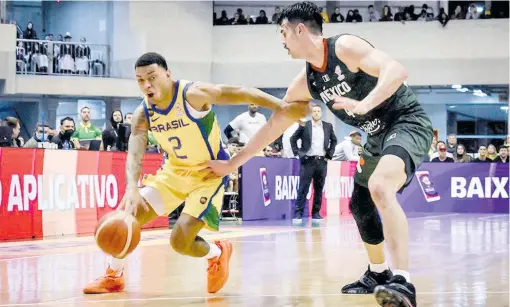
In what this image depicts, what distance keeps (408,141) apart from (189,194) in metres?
2.03

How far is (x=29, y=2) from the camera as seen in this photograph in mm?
33875

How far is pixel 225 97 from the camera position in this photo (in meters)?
6.21

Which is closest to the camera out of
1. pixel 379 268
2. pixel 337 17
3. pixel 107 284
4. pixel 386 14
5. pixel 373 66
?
pixel 373 66

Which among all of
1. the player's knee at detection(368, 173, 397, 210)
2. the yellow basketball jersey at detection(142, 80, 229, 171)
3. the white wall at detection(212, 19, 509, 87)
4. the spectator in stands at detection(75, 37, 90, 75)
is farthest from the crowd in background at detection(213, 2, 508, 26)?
the player's knee at detection(368, 173, 397, 210)

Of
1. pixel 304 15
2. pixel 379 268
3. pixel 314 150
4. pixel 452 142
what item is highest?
pixel 304 15

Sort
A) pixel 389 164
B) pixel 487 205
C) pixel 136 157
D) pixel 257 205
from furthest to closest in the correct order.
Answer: pixel 487 205 → pixel 257 205 → pixel 136 157 → pixel 389 164

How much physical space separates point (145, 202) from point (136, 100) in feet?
78.6

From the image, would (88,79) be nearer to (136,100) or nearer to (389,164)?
(136,100)

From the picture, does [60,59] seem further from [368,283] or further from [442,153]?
[368,283]

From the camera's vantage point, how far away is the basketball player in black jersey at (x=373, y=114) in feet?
15.5

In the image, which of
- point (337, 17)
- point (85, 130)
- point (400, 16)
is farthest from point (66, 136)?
point (400, 16)

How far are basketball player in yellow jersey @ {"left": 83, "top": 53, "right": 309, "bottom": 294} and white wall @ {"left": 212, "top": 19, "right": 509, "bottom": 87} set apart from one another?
23.3m

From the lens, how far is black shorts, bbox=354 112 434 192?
5.02 metres

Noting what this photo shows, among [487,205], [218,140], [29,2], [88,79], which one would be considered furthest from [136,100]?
[218,140]
